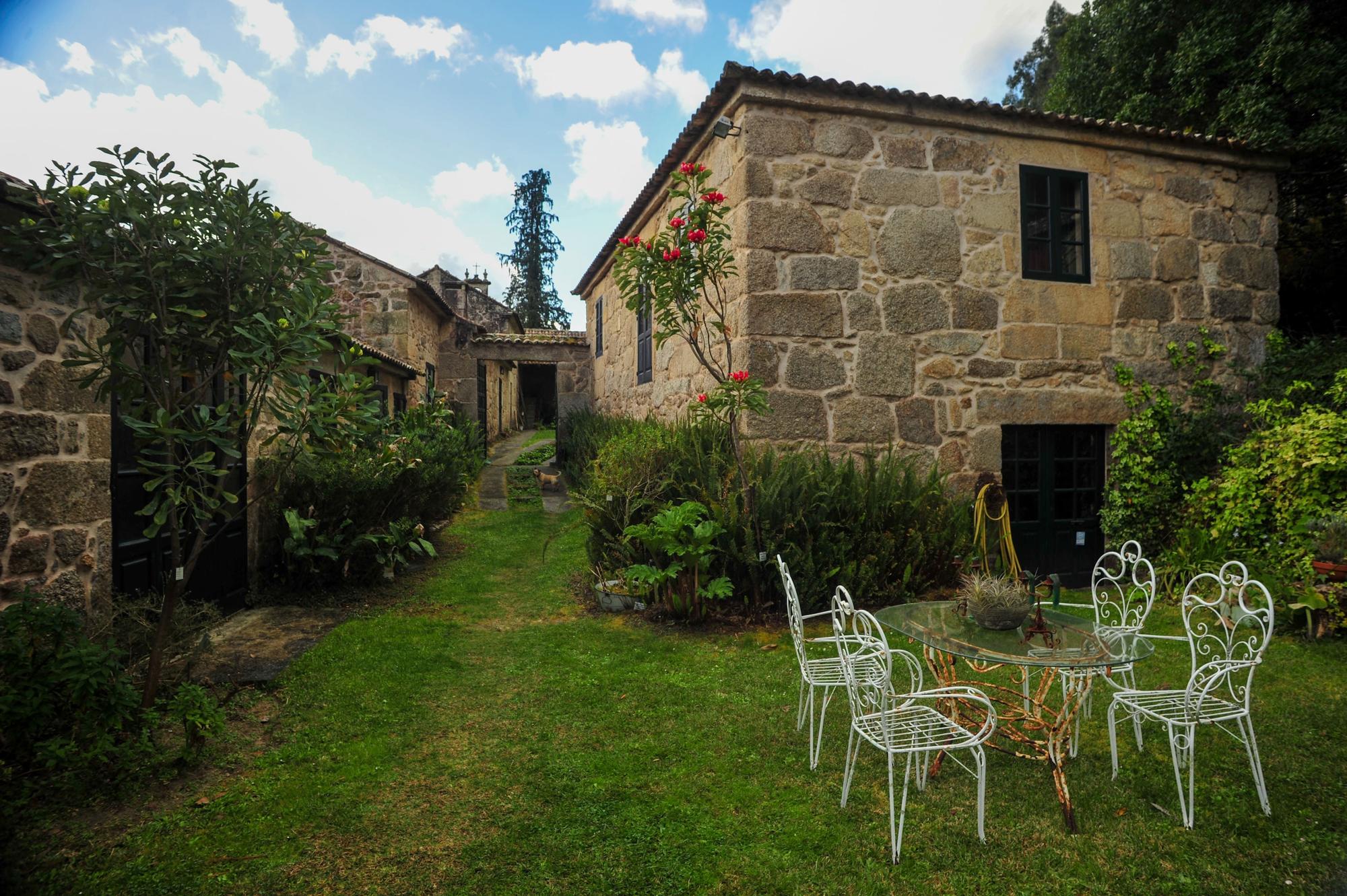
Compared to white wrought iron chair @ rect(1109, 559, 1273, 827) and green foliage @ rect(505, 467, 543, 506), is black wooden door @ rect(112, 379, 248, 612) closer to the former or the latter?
white wrought iron chair @ rect(1109, 559, 1273, 827)

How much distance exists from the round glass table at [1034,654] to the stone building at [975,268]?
9.83 feet

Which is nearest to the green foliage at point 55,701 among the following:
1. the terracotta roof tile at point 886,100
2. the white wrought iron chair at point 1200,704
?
the white wrought iron chair at point 1200,704

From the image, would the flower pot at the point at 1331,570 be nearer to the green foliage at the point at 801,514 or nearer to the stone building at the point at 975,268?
the stone building at the point at 975,268

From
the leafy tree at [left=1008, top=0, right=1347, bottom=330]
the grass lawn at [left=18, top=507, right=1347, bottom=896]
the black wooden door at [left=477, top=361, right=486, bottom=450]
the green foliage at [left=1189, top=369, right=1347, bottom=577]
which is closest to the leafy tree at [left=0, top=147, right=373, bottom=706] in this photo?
the grass lawn at [left=18, top=507, right=1347, bottom=896]

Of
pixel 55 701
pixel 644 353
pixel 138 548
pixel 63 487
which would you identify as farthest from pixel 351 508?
pixel 644 353

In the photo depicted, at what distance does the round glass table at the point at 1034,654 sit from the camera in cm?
283

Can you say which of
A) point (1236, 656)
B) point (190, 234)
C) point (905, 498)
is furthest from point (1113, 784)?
point (190, 234)

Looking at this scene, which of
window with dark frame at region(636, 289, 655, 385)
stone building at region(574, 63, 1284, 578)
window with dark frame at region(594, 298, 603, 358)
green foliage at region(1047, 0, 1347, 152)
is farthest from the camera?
window with dark frame at region(594, 298, 603, 358)

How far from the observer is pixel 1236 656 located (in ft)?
15.4

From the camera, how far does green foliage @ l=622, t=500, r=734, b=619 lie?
5371mm

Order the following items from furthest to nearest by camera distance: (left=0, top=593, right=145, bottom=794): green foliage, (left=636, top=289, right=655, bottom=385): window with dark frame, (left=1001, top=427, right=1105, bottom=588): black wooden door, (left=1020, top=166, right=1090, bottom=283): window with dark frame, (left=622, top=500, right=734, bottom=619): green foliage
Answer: (left=636, top=289, right=655, bottom=385): window with dark frame, (left=1001, top=427, right=1105, bottom=588): black wooden door, (left=1020, top=166, right=1090, bottom=283): window with dark frame, (left=622, top=500, right=734, bottom=619): green foliage, (left=0, top=593, right=145, bottom=794): green foliage

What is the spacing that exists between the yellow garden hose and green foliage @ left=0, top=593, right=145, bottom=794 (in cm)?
625

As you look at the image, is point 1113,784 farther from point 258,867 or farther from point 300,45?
point 300,45

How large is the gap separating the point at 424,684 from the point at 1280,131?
10433 mm
